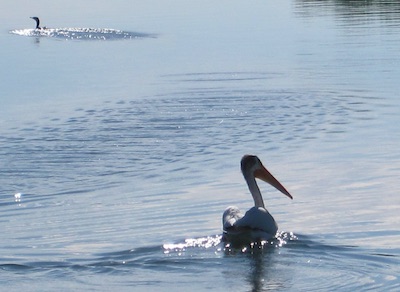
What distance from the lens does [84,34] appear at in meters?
32.5

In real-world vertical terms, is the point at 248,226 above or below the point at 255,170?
below

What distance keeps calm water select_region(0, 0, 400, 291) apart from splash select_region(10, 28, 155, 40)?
0.68 meters

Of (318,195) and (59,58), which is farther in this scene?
(59,58)

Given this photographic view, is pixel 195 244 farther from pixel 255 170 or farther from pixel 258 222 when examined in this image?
pixel 255 170

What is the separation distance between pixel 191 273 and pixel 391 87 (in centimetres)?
1185

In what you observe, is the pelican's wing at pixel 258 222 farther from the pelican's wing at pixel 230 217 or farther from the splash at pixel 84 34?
the splash at pixel 84 34

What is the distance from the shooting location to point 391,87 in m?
21.5

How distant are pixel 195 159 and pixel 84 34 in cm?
1728

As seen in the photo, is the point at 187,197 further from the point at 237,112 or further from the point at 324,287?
the point at 237,112

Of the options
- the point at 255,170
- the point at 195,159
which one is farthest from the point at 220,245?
the point at 195,159

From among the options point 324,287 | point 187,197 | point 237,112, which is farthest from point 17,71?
point 324,287

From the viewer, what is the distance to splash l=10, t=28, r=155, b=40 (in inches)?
1265

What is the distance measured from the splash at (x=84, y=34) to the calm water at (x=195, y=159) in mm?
680

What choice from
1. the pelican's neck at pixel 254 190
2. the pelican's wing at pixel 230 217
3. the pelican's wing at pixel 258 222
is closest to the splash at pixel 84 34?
the pelican's neck at pixel 254 190
